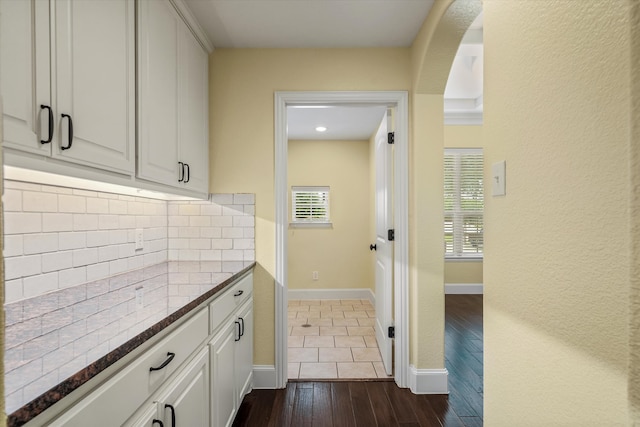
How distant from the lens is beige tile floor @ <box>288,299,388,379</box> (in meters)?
2.54

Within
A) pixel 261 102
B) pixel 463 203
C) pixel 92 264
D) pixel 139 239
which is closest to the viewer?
pixel 92 264

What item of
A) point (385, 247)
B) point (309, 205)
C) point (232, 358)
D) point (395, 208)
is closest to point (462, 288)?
point (309, 205)

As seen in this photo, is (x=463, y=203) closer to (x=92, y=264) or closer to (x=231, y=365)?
(x=231, y=365)

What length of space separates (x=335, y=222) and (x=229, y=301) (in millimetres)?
3203

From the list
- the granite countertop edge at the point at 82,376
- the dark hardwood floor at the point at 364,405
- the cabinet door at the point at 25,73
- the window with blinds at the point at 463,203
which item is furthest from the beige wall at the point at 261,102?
the window with blinds at the point at 463,203

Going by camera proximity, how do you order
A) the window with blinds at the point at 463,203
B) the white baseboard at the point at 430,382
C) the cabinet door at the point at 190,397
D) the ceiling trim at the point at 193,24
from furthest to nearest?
the window with blinds at the point at 463,203 → the white baseboard at the point at 430,382 → the ceiling trim at the point at 193,24 → the cabinet door at the point at 190,397

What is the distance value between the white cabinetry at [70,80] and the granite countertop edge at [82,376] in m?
0.59

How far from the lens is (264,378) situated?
7.48ft

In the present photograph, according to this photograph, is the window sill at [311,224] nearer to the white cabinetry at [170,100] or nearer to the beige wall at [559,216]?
the white cabinetry at [170,100]

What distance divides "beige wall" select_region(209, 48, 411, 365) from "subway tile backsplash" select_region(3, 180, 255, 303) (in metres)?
0.14

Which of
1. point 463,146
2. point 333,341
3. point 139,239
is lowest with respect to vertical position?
point 333,341

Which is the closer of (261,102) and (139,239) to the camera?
(139,239)

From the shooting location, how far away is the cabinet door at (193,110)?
1.89 meters

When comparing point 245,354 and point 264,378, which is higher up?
point 245,354
